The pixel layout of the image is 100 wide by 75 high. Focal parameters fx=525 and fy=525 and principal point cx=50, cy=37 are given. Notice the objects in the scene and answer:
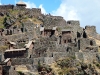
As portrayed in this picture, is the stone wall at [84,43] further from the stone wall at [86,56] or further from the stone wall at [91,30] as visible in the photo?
the stone wall at [91,30]

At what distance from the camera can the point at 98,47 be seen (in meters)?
96.6

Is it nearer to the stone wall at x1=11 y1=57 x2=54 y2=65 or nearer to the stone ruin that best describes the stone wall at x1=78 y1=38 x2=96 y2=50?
the stone ruin

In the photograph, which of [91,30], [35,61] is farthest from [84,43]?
[91,30]

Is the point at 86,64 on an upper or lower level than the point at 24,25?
lower

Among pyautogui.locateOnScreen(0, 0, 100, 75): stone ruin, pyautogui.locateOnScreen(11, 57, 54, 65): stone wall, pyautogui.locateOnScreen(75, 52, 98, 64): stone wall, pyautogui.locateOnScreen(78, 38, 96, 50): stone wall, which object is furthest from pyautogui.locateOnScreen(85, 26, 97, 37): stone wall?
pyautogui.locateOnScreen(11, 57, 54, 65): stone wall

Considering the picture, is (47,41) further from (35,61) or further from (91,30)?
(91,30)

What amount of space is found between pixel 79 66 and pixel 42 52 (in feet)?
23.4

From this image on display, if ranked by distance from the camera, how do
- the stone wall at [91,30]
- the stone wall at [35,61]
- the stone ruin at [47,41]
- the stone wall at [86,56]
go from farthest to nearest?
the stone wall at [91,30]
the stone wall at [86,56]
the stone ruin at [47,41]
the stone wall at [35,61]

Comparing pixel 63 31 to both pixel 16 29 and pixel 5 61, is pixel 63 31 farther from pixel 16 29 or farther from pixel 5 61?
pixel 5 61

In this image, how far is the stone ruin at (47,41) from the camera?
295ft

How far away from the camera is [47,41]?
307 ft

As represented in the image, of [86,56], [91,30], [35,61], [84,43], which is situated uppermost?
[91,30]

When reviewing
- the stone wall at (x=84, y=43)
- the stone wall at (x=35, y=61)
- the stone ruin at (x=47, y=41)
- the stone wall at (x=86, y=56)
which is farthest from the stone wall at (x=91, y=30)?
the stone wall at (x=35, y=61)

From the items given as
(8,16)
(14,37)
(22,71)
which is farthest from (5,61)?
(8,16)
